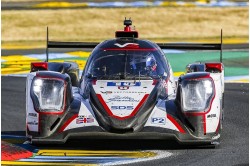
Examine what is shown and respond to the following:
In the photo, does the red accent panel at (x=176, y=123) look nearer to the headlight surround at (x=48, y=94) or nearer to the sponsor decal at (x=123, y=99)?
the sponsor decal at (x=123, y=99)

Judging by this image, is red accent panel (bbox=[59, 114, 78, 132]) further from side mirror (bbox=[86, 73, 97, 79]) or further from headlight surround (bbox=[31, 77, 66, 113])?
side mirror (bbox=[86, 73, 97, 79])

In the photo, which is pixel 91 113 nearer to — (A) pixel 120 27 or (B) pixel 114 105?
(B) pixel 114 105

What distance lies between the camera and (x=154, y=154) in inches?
445

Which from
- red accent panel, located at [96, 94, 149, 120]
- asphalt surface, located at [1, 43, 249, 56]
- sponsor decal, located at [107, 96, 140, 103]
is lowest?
asphalt surface, located at [1, 43, 249, 56]

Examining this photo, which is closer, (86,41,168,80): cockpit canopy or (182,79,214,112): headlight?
(182,79,214,112): headlight

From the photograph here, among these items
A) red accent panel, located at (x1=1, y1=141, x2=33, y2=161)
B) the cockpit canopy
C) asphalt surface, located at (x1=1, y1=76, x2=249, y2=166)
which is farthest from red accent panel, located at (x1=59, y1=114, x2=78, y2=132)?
the cockpit canopy

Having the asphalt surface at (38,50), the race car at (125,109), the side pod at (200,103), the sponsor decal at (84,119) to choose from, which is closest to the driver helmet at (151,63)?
the race car at (125,109)

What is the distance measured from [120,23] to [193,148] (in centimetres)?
2154

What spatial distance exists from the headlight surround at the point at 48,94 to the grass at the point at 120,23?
16.2m

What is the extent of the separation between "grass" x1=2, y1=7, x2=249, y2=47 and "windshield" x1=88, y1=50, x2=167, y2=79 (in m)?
15.1

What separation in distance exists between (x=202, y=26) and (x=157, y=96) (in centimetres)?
2087

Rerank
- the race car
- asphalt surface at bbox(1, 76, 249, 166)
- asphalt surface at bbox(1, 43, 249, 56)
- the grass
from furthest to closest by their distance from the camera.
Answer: the grass < asphalt surface at bbox(1, 43, 249, 56) < the race car < asphalt surface at bbox(1, 76, 249, 166)

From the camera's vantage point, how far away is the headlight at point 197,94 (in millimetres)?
11664

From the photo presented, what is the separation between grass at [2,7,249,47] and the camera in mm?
30062
